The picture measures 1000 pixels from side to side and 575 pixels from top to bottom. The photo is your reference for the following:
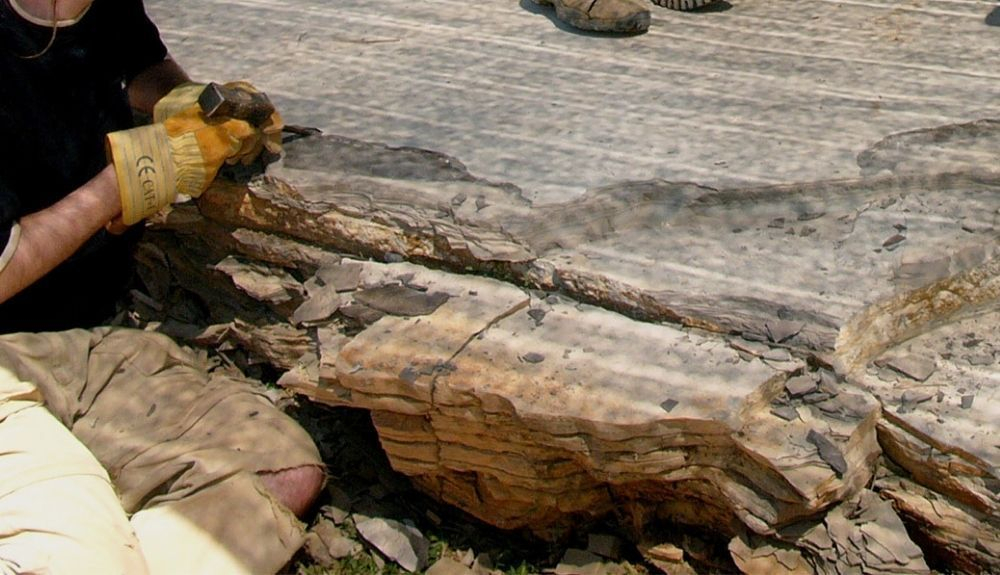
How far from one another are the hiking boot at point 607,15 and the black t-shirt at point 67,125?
122cm

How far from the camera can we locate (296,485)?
2.58m

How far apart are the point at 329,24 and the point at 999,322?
2.15 meters

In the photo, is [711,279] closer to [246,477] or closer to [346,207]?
[346,207]

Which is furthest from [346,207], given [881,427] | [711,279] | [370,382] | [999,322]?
[999,322]

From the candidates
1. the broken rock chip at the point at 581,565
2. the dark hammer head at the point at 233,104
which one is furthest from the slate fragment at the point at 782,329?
the dark hammer head at the point at 233,104

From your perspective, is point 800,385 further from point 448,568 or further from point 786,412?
point 448,568

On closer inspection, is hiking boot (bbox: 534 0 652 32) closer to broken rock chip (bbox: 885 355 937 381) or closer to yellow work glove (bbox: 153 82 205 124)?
yellow work glove (bbox: 153 82 205 124)

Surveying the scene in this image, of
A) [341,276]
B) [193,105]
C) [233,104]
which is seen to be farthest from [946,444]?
[193,105]

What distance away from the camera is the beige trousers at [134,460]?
7.32 ft

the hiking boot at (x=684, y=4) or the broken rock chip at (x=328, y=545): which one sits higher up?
the hiking boot at (x=684, y=4)

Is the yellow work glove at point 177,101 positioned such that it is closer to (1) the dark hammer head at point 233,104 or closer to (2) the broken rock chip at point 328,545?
(1) the dark hammer head at point 233,104

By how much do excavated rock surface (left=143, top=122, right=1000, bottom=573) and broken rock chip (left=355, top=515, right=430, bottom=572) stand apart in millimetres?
134

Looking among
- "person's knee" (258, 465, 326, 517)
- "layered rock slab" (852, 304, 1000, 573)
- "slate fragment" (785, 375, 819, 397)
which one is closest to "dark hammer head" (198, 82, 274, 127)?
"person's knee" (258, 465, 326, 517)

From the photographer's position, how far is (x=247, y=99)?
8.68 ft
